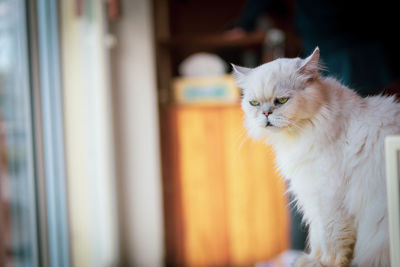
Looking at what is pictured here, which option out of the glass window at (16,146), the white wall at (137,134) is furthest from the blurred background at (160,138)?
the glass window at (16,146)

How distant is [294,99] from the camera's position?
506mm

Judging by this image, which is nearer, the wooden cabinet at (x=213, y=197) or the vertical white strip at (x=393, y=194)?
the vertical white strip at (x=393, y=194)

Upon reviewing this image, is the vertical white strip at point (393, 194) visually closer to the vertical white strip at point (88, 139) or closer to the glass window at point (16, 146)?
the glass window at point (16, 146)

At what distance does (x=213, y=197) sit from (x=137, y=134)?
2.09 feet

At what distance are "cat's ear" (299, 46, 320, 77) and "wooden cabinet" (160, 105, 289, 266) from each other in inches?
70.1

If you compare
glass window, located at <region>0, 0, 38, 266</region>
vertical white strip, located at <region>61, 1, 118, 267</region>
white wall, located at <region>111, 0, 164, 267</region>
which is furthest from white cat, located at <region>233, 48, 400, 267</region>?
white wall, located at <region>111, 0, 164, 267</region>

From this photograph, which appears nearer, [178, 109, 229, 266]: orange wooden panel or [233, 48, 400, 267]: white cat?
[233, 48, 400, 267]: white cat

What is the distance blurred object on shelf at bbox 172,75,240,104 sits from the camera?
2.27 m

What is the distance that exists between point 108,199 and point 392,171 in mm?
1789

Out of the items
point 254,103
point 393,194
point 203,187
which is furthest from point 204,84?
A: point 393,194

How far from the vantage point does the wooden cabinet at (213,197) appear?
230 cm

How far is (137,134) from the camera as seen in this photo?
2213 mm

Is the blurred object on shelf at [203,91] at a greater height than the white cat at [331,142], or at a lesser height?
greater

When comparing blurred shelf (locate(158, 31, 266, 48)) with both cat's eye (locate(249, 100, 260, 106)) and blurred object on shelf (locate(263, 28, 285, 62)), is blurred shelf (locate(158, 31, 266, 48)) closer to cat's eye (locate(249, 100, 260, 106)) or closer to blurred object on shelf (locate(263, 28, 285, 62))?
blurred object on shelf (locate(263, 28, 285, 62))
